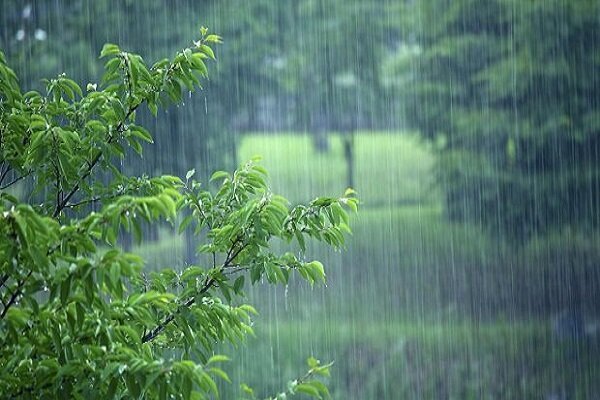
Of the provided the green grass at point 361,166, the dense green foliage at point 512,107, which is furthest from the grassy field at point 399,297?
the dense green foliage at point 512,107

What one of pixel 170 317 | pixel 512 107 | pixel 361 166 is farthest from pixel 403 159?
pixel 170 317

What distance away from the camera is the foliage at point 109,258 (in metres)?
1.58

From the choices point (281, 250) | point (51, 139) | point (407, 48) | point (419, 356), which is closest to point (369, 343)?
point (419, 356)

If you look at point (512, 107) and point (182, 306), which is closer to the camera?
point (182, 306)

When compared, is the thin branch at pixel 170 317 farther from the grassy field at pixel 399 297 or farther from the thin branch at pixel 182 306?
the grassy field at pixel 399 297

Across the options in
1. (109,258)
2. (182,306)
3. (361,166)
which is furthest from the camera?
(361,166)

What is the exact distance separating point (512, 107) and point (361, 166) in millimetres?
698

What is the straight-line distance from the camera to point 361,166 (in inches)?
157

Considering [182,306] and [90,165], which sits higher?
[90,165]

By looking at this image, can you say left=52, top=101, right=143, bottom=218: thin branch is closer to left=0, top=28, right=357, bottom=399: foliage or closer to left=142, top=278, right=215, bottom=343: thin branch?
left=0, top=28, right=357, bottom=399: foliage

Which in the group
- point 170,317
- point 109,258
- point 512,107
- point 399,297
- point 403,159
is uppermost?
point 512,107

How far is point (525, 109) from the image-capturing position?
161 inches

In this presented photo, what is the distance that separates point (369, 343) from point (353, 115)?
95 cm

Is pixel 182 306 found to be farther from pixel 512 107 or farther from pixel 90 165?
pixel 512 107
